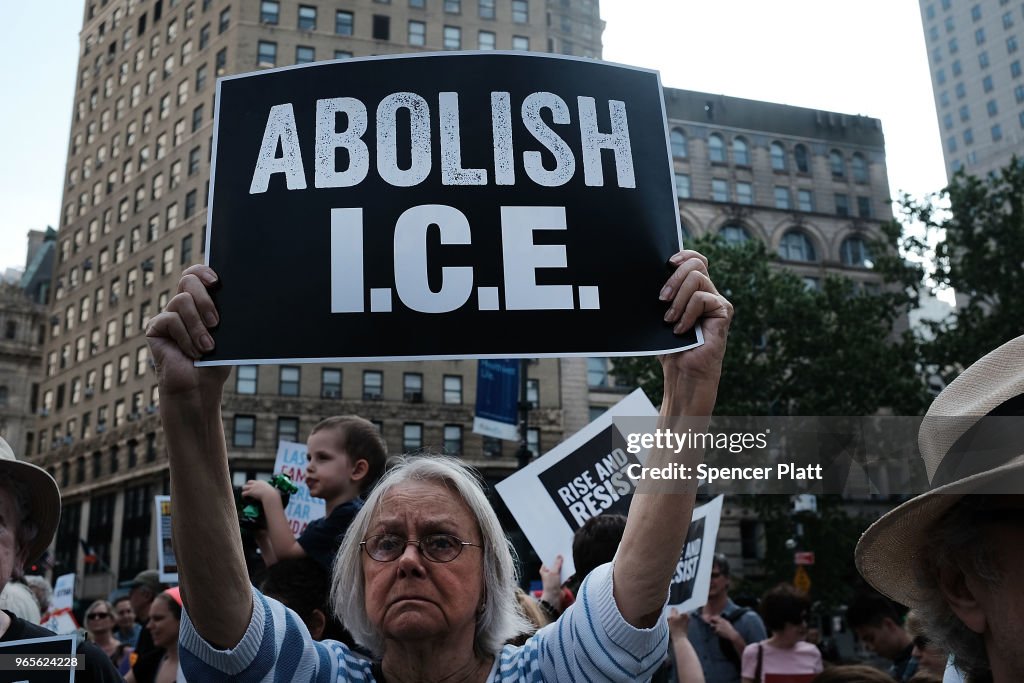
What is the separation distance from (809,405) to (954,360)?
4.48 m

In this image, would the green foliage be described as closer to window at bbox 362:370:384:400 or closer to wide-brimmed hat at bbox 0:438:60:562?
window at bbox 362:370:384:400

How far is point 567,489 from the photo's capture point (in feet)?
17.8

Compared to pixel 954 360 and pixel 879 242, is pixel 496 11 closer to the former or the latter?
pixel 879 242

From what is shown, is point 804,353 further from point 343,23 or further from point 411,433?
point 343,23

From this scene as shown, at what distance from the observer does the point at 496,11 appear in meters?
49.0

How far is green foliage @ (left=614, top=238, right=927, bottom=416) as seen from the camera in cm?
2806

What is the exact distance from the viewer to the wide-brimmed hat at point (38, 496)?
2777 mm

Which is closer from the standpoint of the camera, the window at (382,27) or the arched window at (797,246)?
the window at (382,27)

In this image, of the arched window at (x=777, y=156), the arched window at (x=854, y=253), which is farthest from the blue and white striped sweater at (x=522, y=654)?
the arched window at (x=777, y=156)

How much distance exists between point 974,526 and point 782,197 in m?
51.9

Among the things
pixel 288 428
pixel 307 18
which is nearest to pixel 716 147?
pixel 307 18

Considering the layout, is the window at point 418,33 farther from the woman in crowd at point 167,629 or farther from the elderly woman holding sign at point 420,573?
the elderly woman holding sign at point 420,573

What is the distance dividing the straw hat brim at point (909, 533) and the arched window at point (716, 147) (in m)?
49.9

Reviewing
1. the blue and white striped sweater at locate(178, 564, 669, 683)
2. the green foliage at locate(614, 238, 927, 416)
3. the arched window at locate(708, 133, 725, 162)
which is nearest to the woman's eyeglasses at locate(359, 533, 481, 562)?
the blue and white striped sweater at locate(178, 564, 669, 683)
